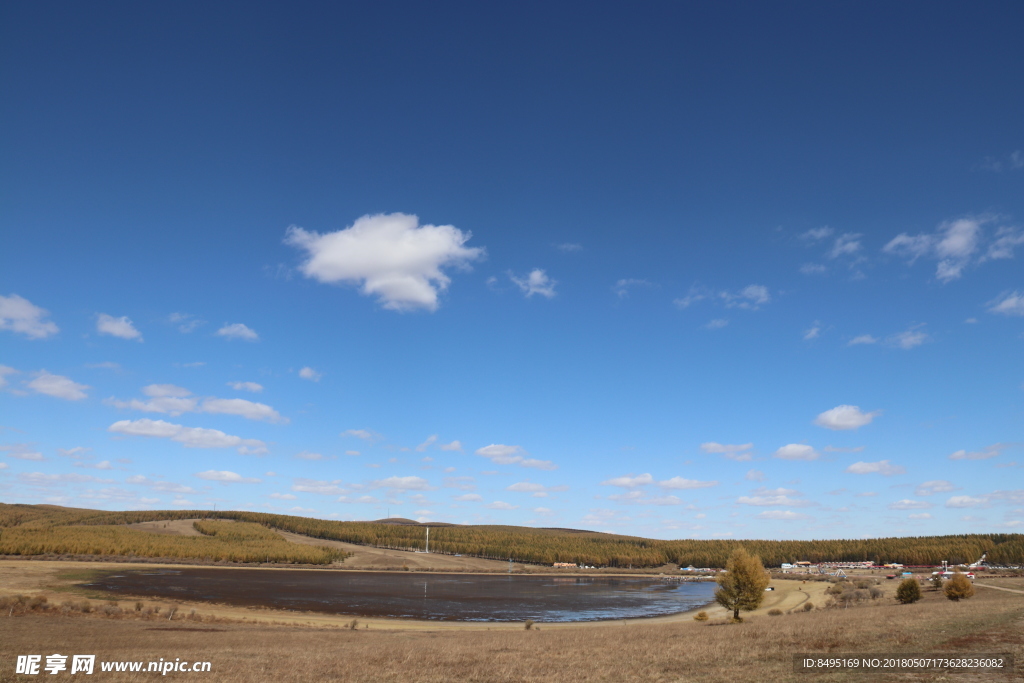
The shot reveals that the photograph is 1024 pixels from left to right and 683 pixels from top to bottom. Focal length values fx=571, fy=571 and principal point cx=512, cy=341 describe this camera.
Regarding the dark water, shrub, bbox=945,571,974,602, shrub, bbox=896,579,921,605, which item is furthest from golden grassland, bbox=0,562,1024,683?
the dark water

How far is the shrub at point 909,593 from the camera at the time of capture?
2343 inches

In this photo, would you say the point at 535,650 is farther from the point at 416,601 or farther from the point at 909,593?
the point at 416,601

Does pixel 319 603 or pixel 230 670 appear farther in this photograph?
pixel 319 603

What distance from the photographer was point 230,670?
22422mm

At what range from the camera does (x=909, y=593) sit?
59.9 metres

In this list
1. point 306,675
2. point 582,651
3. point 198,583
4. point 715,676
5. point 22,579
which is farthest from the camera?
point 198,583

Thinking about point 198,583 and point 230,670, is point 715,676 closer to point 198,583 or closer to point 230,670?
point 230,670

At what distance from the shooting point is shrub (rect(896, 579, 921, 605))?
5950cm

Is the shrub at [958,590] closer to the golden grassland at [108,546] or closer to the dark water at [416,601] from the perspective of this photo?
the dark water at [416,601]

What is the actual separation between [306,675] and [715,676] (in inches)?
589

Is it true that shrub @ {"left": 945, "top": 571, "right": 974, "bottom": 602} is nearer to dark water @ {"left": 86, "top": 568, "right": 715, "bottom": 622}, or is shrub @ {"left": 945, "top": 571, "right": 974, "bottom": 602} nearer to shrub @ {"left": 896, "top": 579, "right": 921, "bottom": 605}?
shrub @ {"left": 896, "top": 579, "right": 921, "bottom": 605}

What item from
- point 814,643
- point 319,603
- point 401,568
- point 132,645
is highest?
point 814,643

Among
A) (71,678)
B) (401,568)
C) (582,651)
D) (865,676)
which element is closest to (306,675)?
(71,678)

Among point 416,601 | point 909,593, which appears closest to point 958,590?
point 909,593
